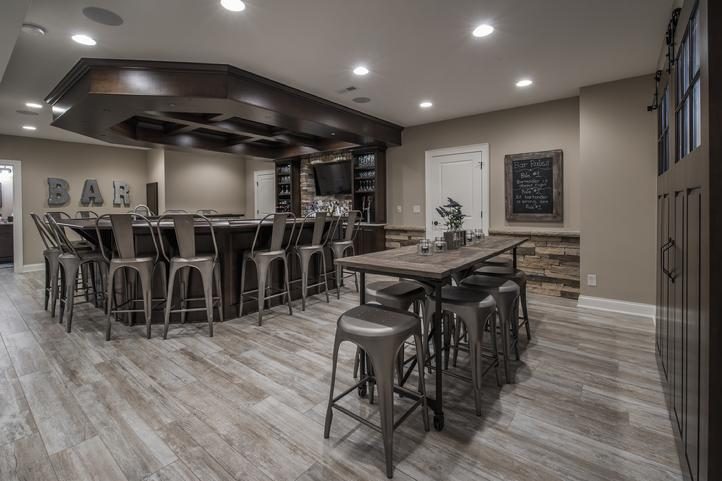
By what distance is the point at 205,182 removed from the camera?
8.73 m

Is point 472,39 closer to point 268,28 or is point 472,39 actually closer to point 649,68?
point 268,28

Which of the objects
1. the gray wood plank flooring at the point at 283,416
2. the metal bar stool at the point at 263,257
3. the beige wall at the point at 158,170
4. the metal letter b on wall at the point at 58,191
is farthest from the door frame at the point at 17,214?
the metal bar stool at the point at 263,257

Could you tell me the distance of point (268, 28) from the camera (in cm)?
295

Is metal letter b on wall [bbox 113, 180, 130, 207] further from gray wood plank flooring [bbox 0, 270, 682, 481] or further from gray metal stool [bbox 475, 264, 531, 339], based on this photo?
gray metal stool [bbox 475, 264, 531, 339]

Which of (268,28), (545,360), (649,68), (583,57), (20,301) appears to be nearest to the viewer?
(545,360)

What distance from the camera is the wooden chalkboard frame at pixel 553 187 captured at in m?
4.85

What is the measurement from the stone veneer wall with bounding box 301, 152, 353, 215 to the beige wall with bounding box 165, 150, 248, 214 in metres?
2.24

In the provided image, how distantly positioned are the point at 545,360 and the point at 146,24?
4.07m

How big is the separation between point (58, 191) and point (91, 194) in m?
0.55

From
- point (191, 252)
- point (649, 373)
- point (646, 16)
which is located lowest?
point (649, 373)

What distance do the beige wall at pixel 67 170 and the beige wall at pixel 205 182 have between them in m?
1.07

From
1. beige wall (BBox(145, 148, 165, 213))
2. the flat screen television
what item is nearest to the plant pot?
the flat screen television

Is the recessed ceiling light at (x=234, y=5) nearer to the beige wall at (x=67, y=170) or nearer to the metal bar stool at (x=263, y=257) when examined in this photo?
the metal bar stool at (x=263, y=257)

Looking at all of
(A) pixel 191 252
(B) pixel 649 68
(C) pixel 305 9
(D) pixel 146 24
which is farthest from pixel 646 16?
(A) pixel 191 252
